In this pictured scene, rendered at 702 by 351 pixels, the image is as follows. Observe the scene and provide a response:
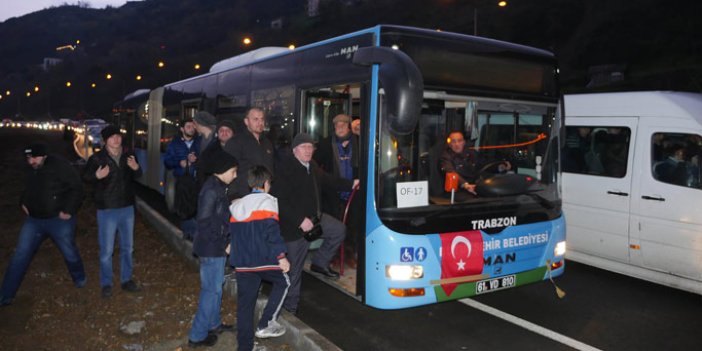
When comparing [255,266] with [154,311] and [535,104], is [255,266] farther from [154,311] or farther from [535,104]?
[535,104]

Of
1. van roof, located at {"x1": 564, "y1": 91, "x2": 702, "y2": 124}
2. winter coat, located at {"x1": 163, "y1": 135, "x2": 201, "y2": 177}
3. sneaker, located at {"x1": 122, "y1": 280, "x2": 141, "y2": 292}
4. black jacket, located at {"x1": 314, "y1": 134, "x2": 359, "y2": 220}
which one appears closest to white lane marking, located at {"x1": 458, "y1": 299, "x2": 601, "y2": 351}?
black jacket, located at {"x1": 314, "y1": 134, "x2": 359, "y2": 220}

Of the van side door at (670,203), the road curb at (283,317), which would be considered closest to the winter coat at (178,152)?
the road curb at (283,317)

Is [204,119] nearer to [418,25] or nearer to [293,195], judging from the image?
[293,195]

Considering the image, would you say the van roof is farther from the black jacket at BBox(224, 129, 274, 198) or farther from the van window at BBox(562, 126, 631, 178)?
the black jacket at BBox(224, 129, 274, 198)

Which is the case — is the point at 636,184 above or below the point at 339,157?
below

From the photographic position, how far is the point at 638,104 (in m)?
7.02

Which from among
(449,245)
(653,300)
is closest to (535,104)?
(449,245)

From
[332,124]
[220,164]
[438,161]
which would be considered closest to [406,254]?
[438,161]

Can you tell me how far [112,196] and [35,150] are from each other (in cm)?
92

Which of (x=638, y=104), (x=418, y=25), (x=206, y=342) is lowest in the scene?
(x=206, y=342)

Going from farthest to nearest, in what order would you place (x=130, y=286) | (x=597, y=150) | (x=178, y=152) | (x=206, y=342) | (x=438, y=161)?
(x=178, y=152) < (x=597, y=150) < (x=130, y=286) < (x=438, y=161) < (x=206, y=342)

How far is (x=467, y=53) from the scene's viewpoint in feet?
17.6

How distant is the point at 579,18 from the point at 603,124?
2361 inches

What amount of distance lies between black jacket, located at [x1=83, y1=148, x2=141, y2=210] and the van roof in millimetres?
6124
